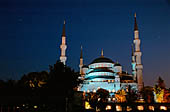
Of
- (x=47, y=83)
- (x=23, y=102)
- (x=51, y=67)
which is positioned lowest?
(x=23, y=102)

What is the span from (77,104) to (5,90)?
27.4 ft

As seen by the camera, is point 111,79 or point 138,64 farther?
point 111,79

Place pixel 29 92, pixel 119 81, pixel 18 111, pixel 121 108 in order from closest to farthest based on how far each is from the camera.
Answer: pixel 18 111
pixel 29 92
pixel 121 108
pixel 119 81

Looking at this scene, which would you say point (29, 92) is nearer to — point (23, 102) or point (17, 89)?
point (17, 89)

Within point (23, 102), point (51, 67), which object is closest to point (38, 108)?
point (23, 102)

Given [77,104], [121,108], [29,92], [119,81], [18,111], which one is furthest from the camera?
[119,81]

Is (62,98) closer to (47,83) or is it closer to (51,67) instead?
(47,83)

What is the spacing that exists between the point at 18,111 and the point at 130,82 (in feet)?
110

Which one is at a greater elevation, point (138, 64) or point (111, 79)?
point (138, 64)

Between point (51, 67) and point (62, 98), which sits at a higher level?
point (51, 67)

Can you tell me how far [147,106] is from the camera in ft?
69.5

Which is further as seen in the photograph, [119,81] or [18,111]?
[119,81]

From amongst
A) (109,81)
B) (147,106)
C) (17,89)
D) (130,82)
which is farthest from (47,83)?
(130,82)

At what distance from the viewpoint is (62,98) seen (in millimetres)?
15414
